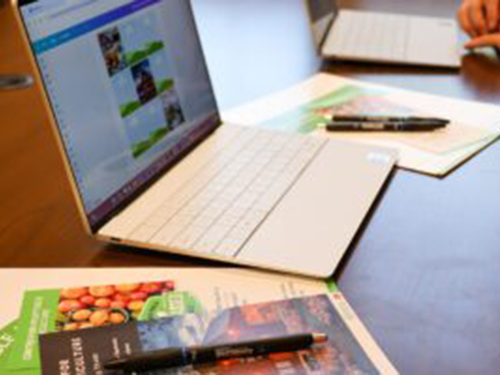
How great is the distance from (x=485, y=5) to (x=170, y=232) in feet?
3.50

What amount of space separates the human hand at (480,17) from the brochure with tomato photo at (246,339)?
3.38 ft

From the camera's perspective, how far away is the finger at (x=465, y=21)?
1.59 m

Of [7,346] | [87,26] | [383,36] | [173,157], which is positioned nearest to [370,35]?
[383,36]

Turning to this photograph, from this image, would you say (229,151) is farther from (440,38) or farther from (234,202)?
(440,38)

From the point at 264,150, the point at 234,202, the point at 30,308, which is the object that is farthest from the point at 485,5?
the point at 30,308

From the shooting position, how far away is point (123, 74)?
893 mm

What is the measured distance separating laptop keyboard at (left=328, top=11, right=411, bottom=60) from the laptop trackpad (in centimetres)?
47

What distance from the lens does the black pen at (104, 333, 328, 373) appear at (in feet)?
2.12

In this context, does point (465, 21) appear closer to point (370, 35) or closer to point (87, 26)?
point (370, 35)

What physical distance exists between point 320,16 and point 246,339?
100 centimetres

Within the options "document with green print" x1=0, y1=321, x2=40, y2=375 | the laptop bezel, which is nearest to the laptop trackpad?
"document with green print" x1=0, y1=321, x2=40, y2=375

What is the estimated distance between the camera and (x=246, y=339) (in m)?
0.68

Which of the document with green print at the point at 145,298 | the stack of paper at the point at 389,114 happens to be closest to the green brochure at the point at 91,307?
the document with green print at the point at 145,298

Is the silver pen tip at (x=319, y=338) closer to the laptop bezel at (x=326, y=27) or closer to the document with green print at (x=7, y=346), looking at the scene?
the document with green print at (x=7, y=346)
